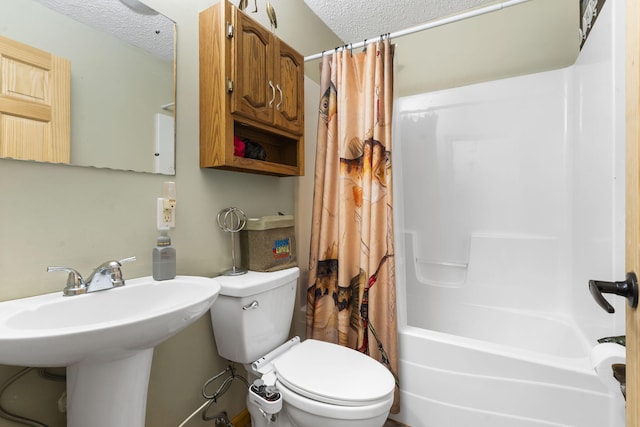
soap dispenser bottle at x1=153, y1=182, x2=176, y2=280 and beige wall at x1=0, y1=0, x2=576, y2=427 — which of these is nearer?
beige wall at x1=0, y1=0, x2=576, y2=427

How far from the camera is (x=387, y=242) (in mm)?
1403

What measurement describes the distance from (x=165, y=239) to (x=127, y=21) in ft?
2.44

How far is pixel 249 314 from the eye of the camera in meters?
1.15

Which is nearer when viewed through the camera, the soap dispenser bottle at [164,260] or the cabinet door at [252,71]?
the soap dispenser bottle at [164,260]

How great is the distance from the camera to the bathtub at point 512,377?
104 centimetres

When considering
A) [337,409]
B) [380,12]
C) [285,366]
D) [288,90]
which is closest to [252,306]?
[285,366]

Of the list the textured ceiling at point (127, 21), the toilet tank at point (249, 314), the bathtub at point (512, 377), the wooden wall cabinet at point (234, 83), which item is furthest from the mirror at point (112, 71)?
the bathtub at point (512, 377)

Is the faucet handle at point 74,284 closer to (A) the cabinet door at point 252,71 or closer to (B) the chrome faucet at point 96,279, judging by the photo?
(B) the chrome faucet at point 96,279

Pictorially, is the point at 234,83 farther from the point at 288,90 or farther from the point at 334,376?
the point at 334,376

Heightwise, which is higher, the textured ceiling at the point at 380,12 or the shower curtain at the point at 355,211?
the textured ceiling at the point at 380,12

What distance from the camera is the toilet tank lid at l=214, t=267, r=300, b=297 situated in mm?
1117

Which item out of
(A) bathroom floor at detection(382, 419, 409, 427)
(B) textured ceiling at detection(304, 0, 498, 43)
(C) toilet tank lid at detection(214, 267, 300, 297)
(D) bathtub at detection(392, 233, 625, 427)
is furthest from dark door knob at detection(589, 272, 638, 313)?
(B) textured ceiling at detection(304, 0, 498, 43)

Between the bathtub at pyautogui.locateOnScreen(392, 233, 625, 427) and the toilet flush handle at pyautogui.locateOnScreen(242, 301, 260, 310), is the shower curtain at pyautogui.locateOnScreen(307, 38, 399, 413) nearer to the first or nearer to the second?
the bathtub at pyautogui.locateOnScreen(392, 233, 625, 427)

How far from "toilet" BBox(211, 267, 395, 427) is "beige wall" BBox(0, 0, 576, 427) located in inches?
6.0
